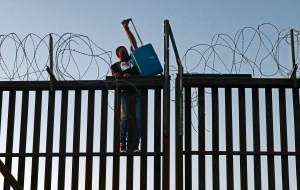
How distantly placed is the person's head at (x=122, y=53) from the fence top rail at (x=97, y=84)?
47cm

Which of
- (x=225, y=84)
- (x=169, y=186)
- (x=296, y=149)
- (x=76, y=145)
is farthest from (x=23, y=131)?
(x=296, y=149)

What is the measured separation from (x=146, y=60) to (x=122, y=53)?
464 millimetres

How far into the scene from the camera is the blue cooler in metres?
8.34

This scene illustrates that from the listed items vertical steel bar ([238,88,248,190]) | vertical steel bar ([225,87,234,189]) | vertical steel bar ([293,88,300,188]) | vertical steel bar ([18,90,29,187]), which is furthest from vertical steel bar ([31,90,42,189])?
vertical steel bar ([293,88,300,188])

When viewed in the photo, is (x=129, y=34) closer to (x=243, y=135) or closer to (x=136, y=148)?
(x=136, y=148)

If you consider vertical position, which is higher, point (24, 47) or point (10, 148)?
point (24, 47)

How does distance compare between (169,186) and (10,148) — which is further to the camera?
(10,148)

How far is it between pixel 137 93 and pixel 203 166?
1.49 meters

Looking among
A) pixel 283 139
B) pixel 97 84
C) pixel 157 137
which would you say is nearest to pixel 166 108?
pixel 157 137

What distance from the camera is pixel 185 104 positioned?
27.0 feet

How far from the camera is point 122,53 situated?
8609mm

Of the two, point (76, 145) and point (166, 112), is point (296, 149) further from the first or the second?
point (76, 145)

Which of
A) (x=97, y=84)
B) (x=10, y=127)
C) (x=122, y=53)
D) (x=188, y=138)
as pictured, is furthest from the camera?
(x=122, y=53)

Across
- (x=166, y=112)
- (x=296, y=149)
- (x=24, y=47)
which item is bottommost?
(x=296, y=149)
